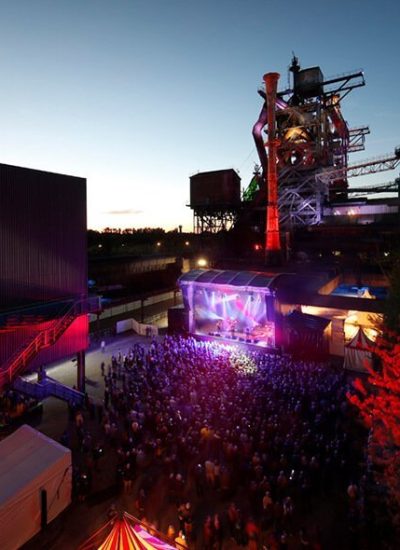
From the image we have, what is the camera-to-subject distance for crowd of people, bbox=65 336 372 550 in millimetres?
8625

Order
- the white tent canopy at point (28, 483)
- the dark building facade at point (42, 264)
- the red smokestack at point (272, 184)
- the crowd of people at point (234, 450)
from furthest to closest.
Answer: the red smokestack at point (272, 184) → the dark building facade at point (42, 264) → the crowd of people at point (234, 450) → the white tent canopy at point (28, 483)

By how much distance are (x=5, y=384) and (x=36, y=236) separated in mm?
5936

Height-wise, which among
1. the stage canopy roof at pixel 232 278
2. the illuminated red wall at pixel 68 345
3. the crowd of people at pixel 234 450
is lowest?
the crowd of people at pixel 234 450

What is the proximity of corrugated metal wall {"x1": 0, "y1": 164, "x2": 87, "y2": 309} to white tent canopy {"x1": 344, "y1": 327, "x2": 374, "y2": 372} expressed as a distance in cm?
1406

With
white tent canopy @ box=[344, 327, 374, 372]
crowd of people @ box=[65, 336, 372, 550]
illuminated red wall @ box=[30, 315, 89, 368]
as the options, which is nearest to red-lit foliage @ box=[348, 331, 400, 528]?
crowd of people @ box=[65, 336, 372, 550]

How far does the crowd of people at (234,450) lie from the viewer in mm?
8625

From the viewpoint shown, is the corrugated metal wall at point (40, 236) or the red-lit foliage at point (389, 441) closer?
the red-lit foliage at point (389, 441)

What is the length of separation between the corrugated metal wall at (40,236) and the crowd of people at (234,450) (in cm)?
516

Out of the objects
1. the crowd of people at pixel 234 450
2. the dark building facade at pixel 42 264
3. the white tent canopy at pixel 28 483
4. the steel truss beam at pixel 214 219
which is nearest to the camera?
the white tent canopy at pixel 28 483

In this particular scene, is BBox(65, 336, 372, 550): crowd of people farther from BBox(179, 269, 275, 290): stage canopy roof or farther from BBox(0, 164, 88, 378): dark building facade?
BBox(179, 269, 275, 290): stage canopy roof

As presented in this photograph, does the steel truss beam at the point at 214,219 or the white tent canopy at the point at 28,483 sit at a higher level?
the steel truss beam at the point at 214,219

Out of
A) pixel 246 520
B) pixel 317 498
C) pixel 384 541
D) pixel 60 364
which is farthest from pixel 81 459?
pixel 60 364

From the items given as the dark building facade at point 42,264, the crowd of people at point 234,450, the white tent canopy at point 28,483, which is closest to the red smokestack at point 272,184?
the crowd of people at point 234,450

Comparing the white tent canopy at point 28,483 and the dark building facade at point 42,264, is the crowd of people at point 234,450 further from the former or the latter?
the dark building facade at point 42,264
